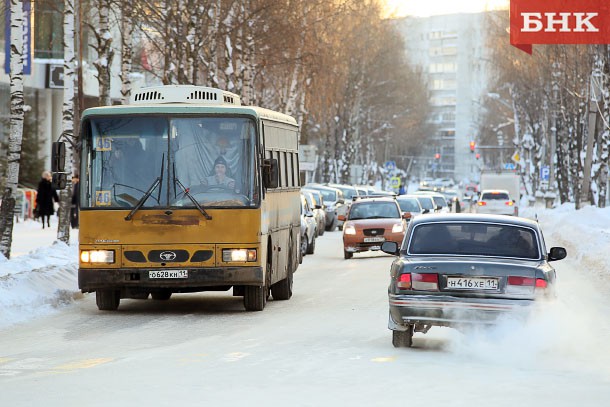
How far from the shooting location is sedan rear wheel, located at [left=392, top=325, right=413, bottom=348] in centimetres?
1364

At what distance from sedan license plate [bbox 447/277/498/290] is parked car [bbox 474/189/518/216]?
2173 inches

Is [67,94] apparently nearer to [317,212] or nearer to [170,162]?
[170,162]

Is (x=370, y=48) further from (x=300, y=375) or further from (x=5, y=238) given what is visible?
(x=300, y=375)

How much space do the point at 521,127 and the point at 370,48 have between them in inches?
1159

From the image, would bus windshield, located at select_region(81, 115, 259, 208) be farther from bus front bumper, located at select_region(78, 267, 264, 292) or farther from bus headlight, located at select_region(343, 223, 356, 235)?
bus headlight, located at select_region(343, 223, 356, 235)

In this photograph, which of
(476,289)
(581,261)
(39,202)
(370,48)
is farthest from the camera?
(370,48)

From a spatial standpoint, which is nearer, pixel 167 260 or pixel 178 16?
pixel 167 260

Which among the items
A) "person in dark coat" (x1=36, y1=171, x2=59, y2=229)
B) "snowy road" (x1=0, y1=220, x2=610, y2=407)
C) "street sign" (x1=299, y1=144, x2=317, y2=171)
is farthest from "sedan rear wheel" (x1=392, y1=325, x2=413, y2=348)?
"street sign" (x1=299, y1=144, x2=317, y2=171)

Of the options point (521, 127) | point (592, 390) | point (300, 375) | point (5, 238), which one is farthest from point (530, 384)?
point (521, 127)

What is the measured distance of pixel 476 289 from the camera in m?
13.1

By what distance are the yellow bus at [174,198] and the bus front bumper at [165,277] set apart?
0.5 inches

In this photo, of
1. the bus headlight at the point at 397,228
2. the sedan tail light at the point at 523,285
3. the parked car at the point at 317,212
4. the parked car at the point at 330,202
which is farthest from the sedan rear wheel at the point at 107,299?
the parked car at the point at 330,202

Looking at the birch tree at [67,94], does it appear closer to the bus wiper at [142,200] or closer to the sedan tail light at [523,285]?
the bus wiper at [142,200]

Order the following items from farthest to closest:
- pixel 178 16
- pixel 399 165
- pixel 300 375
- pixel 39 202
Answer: pixel 399 165
pixel 39 202
pixel 178 16
pixel 300 375
